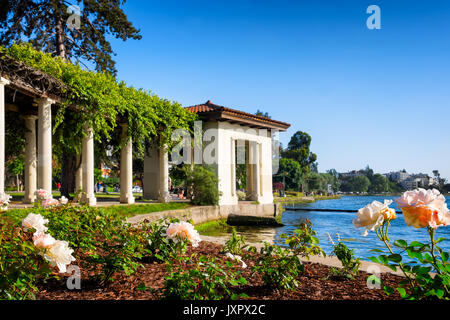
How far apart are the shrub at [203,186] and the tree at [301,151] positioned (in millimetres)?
51523

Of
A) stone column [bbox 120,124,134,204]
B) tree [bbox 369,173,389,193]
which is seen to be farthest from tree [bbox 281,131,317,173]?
stone column [bbox 120,124,134,204]

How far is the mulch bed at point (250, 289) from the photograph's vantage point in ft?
11.0

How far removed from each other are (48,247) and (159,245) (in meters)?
2.53

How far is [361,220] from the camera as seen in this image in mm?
2199

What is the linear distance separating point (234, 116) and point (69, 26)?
10892 millimetres

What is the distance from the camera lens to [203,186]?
53.4ft

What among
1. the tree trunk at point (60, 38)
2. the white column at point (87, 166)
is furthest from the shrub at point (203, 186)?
the tree trunk at point (60, 38)

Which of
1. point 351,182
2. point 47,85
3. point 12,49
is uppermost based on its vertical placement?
point 12,49

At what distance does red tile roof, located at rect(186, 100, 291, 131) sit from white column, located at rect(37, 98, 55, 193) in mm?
8271

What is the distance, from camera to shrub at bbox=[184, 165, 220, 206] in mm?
16312

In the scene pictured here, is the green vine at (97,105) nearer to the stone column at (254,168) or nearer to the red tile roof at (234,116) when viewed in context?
the red tile roof at (234,116)
